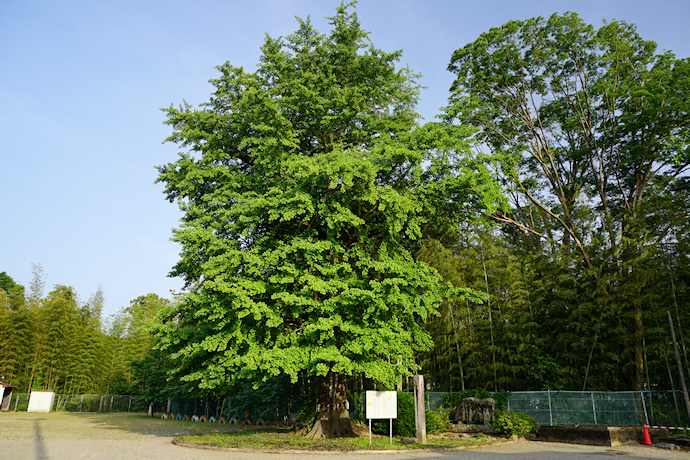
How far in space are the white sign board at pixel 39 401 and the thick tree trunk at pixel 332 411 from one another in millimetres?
26996

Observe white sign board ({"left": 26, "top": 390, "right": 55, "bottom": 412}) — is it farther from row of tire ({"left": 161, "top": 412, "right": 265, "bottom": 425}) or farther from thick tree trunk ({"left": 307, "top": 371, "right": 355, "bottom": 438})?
thick tree trunk ({"left": 307, "top": 371, "right": 355, "bottom": 438})

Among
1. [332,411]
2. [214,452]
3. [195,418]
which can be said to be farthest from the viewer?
[195,418]

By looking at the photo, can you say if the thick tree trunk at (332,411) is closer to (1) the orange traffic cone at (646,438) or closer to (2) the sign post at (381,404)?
(2) the sign post at (381,404)

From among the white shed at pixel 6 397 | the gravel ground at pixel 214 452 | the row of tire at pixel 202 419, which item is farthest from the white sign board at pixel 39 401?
the gravel ground at pixel 214 452

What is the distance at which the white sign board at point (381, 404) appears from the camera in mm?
12000

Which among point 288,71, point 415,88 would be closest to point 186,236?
point 288,71

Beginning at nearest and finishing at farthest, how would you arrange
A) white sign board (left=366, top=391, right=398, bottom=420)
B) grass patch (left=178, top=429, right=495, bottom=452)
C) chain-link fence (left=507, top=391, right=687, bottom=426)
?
grass patch (left=178, top=429, right=495, bottom=452) < white sign board (left=366, top=391, right=398, bottom=420) < chain-link fence (left=507, top=391, right=687, bottom=426)

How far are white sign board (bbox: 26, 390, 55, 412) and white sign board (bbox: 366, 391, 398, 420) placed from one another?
29.6 metres

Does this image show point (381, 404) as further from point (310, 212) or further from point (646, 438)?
point (646, 438)

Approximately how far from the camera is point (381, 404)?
12.1 metres

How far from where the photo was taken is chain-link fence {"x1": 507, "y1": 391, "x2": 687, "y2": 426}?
50.5 ft

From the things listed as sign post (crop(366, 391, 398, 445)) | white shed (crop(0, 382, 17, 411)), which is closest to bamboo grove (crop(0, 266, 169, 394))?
white shed (crop(0, 382, 17, 411))

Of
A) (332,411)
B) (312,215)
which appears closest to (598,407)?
(332,411)

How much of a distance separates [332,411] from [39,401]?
27.8 metres
